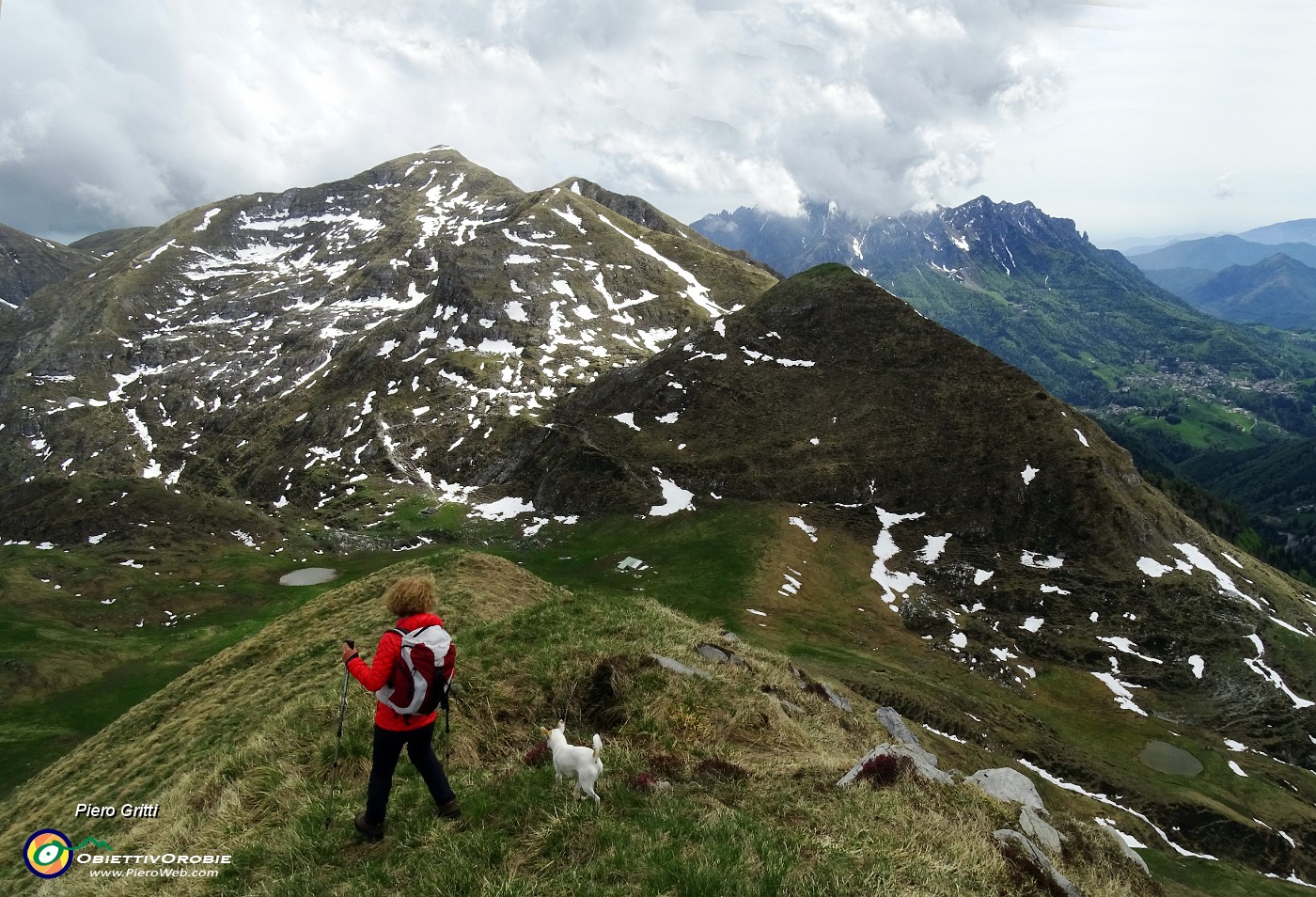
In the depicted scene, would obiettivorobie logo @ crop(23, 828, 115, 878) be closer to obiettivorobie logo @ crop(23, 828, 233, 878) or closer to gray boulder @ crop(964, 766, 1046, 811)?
obiettivorobie logo @ crop(23, 828, 233, 878)

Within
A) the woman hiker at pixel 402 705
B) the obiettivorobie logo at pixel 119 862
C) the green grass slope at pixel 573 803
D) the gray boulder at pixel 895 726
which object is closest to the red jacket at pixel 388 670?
the woman hiker at pixel 402 705

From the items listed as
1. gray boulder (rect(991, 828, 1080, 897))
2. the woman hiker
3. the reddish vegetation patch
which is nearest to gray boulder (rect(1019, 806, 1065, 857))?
gray boulder (rect(991, 828, 1080, 897))

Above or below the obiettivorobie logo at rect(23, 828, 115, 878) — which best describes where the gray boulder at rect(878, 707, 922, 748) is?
below

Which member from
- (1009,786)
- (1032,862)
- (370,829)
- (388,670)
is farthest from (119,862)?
(1009,786)

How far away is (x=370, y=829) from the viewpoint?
945cm

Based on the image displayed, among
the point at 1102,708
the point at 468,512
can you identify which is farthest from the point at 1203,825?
the point at 468,512

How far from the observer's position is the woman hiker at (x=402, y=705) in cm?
895

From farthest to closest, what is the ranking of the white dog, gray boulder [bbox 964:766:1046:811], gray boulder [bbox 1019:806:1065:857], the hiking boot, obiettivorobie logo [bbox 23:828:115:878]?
gray boulder [bbox 964:766:1046:811]
gray boulder [bbox 1019:806:1065:857]
obiettivorobie logo [bbox 23:828:115:878]
the white dog
the hiking boot

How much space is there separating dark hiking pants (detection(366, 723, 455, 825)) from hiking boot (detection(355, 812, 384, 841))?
0.05 meters

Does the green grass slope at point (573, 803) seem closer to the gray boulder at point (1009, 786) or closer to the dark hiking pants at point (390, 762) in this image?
the dark hiking pants at point (390, 762)

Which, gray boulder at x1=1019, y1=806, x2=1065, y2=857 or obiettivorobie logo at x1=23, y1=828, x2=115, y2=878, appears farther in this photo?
gray boulder at x1=1019, y1=806, x2=1065, y2=857

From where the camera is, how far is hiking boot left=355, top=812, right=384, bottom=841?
9445 millimetres

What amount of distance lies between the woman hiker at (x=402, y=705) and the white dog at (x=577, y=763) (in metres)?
1.63

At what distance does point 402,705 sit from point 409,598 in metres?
1.49
